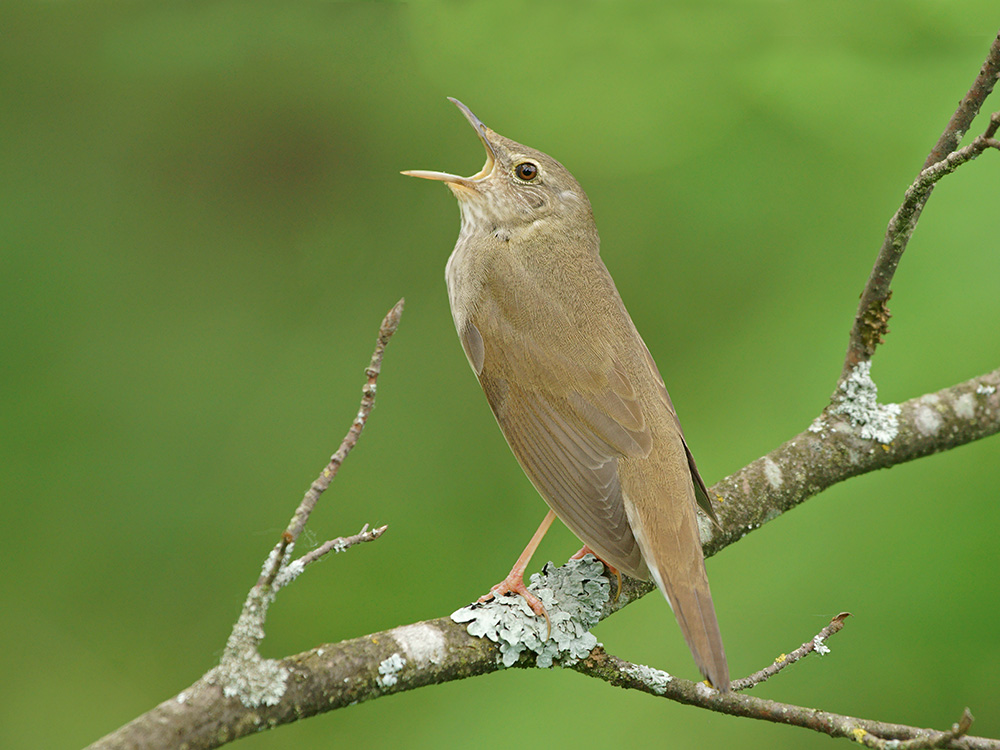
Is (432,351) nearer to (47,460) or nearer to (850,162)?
→ (47,460)

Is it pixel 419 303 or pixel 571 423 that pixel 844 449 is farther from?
pixel 419 303

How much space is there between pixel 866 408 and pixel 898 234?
0.77 m

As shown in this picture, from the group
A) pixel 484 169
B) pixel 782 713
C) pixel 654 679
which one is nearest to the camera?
pixel 782 713

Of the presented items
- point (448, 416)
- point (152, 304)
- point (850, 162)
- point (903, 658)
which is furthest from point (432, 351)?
point (903, 658)

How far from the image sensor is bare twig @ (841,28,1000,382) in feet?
10.6

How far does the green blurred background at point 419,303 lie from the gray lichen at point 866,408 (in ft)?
0.66

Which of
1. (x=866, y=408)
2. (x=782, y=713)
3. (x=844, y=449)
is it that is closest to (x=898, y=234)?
(x=866, y=408)

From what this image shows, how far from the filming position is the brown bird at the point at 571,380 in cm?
333

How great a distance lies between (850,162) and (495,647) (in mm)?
3029

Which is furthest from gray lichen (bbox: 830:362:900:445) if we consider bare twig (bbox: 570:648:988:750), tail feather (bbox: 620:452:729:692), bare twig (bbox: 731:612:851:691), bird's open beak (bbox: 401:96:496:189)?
bird's open beak (bbox: 401:96:496:189)

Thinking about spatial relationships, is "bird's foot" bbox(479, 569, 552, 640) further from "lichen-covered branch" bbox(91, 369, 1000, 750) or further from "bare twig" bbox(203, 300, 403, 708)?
"bare twig" bbox(203, 300, 403, 708)

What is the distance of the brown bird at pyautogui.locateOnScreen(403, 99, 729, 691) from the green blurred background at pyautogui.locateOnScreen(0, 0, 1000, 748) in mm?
549

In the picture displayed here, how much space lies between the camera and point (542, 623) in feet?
10.2

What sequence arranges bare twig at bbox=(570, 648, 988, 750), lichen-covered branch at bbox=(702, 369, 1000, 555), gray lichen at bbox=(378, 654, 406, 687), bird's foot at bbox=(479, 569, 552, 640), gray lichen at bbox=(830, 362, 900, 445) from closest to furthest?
bare twig at bbox=(570, 648, 988, 750), gray lichen at bbox=(378, 654, 406, 687), bird's foot at bbox=(479, 569, 552, 640), lichen-covered branch at bbox=(702, 369, 1000, 555), gray lichen at bbox=(830, 362, 900, 445)
